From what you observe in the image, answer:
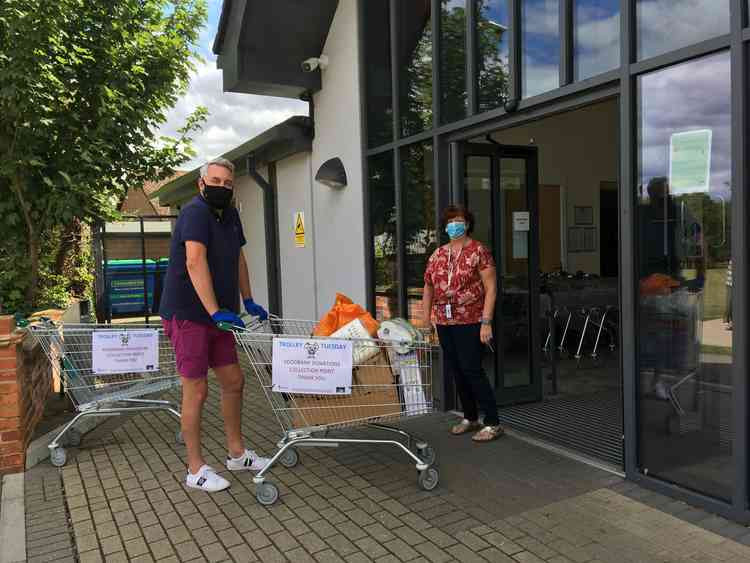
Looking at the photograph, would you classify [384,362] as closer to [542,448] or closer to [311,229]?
[542,448]

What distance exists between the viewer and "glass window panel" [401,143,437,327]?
5.55m

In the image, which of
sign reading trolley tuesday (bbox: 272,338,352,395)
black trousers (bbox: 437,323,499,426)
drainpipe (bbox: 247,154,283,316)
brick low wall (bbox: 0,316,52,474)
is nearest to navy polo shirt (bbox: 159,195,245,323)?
sign reading trolley tuesday (bbox: 272,338,352,395)

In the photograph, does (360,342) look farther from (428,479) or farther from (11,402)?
(11,402)

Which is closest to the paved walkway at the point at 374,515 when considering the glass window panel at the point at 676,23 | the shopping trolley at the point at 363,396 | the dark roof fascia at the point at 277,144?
the shopping trolley at the point at 363,396

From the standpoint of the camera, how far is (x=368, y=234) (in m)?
6.52

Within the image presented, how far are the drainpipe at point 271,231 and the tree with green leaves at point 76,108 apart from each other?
1.64 meters

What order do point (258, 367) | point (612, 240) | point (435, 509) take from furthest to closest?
point (612, 240)
point (258, 367)
point (435, 509)

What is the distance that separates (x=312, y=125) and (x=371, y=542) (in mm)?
5643

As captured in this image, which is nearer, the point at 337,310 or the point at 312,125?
the point at 337,310

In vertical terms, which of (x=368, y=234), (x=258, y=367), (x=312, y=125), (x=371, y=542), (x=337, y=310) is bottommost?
(x=371, y=542)

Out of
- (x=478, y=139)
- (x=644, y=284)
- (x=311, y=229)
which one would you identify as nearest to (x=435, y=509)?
(x=644, y=284)

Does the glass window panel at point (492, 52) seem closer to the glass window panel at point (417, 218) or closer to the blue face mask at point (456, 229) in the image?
the glass window panel at point (417, 218)

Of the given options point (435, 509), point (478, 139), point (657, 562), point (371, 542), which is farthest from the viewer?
point (478, 139)

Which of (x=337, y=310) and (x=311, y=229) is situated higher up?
(x=311, y=229)
